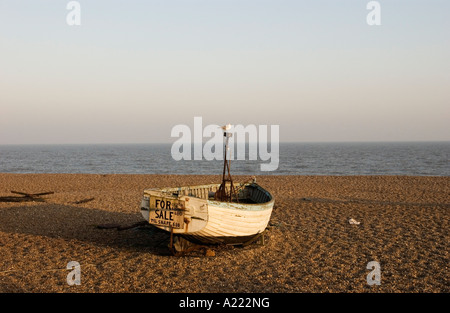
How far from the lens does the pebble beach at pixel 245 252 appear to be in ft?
28.0

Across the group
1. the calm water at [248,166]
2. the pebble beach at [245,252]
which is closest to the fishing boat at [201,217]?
the pebble beach at [245,252]

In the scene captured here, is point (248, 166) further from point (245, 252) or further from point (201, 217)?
point (201, 217)

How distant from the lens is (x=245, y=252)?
433 inches

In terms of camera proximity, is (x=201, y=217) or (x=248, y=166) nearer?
(x=201, y=217)

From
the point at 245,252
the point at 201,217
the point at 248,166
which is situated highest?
the point at 201,217

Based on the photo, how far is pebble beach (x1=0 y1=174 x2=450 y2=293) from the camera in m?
8.52

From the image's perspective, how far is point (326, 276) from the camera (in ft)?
29.8

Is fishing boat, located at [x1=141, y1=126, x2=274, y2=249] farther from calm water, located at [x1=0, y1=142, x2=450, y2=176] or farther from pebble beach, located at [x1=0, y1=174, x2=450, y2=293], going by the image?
calm water, located at [x1=0, y1=142, x2=450, y2=176]

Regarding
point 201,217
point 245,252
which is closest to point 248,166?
point 245,252

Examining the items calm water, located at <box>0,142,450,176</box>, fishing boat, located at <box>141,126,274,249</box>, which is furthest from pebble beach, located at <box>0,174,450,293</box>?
Result: calm water, located at <box>0,142,450,176</box>

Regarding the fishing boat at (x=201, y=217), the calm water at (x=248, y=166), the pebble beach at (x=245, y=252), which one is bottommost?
the calm water at (x=248, y=166)

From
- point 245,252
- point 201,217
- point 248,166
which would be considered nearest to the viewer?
point 201,217

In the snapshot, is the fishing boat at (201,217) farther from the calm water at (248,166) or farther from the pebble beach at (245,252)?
the calm water at (248,166)

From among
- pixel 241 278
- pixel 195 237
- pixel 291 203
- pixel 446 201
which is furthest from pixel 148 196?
pixel 446 201
